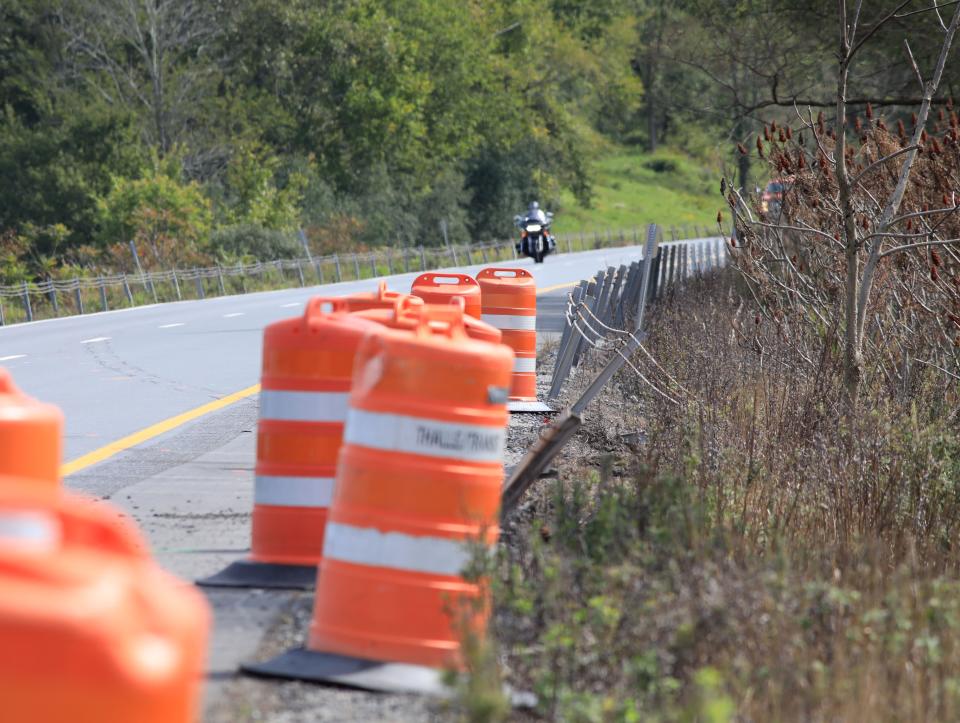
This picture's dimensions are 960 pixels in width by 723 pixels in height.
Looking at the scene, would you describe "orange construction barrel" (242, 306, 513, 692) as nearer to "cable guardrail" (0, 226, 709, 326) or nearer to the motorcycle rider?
"cable guardrail" (0, 226, 709, 326)

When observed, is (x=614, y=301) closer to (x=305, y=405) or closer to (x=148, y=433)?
(x=148, y=433)

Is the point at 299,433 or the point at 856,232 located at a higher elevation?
the point at 856,232

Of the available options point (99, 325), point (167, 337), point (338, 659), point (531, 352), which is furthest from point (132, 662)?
point (99, 325)

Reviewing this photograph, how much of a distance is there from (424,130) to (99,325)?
39005 millimetres

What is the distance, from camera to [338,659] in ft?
17.4

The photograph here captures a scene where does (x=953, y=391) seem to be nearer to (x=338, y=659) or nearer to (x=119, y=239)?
(x=338, y=659)

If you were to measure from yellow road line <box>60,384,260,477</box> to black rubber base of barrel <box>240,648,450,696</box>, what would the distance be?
16.2 feet

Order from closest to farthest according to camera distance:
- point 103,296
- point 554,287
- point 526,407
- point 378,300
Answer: point 378,300 < point 526,407 < point 103,296 < point 554,287

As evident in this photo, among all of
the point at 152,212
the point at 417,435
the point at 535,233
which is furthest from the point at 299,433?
the point at 535,233

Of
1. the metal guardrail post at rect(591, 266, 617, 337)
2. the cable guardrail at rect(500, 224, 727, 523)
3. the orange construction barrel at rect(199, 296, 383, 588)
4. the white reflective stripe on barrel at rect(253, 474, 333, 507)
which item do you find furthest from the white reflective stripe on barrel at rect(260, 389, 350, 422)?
the metal guardrail post at rect(591, 266, 617, 337)

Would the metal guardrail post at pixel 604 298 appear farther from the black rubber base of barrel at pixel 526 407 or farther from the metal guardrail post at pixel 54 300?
the metal guardrail post at pixel 54 300

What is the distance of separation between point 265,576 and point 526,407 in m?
6.32

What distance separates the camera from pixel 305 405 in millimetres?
6789

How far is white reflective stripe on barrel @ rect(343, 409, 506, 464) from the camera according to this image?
17.5ft
